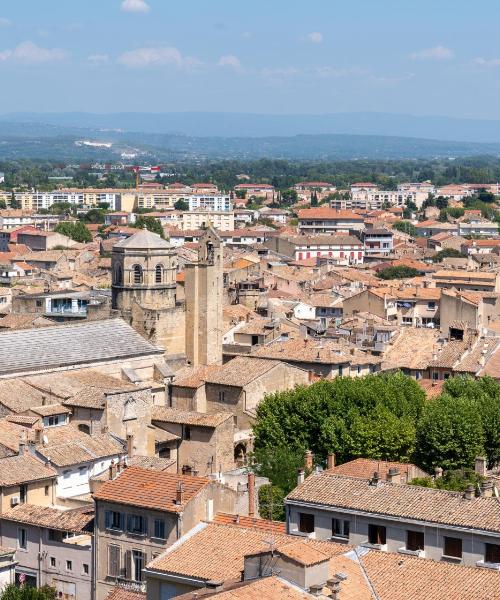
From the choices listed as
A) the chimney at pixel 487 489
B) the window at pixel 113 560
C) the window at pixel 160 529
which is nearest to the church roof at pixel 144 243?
the window at pixel 113 560

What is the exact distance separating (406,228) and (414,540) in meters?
150

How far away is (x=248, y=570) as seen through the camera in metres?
26.0

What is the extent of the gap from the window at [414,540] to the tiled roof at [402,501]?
366mm

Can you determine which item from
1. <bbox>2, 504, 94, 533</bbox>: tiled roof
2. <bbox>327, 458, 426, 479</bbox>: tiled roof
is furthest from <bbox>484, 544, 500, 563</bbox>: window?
<bbox>2, 504, 94, 533</bbox>: tiled roof

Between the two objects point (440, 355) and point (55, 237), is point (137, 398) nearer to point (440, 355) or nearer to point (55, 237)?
point (440, 355)

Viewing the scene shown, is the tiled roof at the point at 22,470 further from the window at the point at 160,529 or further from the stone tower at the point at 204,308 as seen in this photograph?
the stone tower at the point at 204,308

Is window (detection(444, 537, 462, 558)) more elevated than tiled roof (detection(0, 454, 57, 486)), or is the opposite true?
window (detection(444, 537, 462, 558))

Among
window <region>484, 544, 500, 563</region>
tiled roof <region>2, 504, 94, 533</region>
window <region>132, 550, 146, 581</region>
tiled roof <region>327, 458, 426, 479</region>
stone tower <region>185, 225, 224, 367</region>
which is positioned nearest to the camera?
window <region>484, 544, 500, 563</region>

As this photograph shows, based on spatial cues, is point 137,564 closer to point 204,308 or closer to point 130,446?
point 130,446

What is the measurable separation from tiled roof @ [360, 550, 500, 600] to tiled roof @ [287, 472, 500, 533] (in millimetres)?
3035

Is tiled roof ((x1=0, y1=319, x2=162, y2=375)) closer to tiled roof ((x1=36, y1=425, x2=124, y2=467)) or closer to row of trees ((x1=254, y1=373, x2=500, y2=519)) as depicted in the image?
row of trees ((x1=254, y1=373, x2=500, y2=519))

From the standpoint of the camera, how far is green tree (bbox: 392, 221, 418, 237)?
176500mm

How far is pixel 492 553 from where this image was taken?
30281 mm

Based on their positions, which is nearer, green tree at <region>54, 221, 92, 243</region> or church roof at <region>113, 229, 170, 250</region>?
church roof at <region>113, 229, 170, 250</region>
